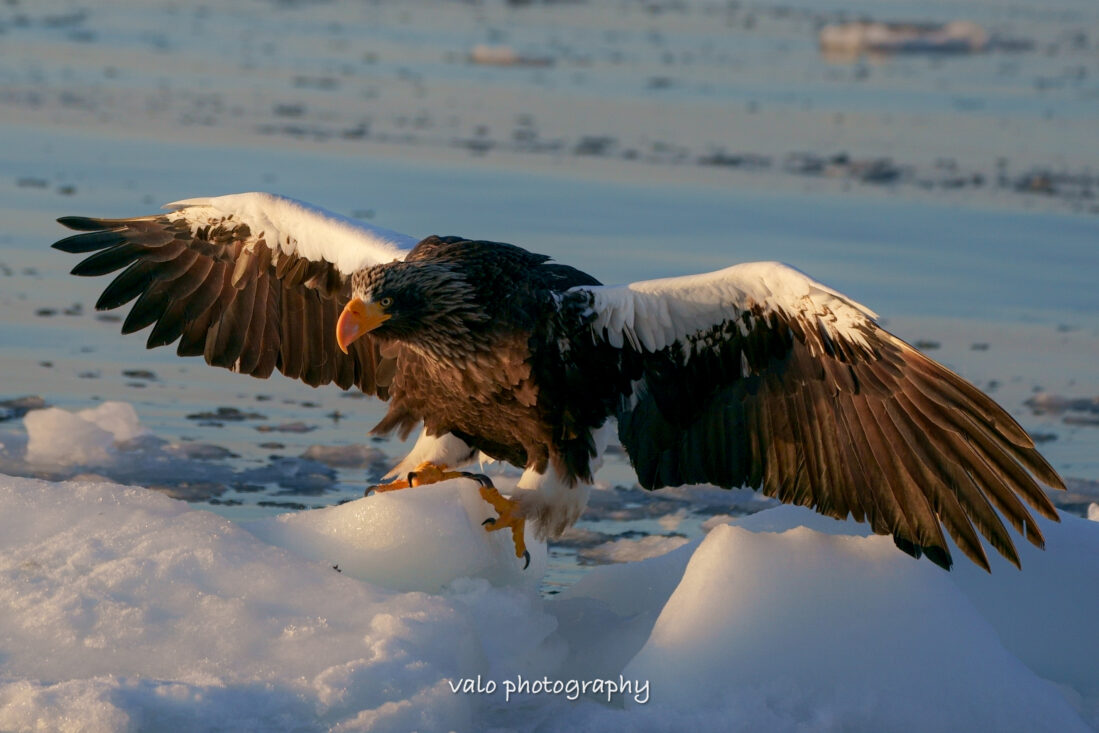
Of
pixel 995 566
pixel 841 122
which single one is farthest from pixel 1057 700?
pixel 841 122

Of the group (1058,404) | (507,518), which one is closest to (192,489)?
(507,518)

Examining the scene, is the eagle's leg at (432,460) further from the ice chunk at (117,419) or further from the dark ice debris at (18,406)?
the dark ice debris at (18,406)

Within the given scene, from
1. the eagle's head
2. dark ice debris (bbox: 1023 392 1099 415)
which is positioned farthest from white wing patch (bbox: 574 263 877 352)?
dark ice debris (bbox: 1023 392 1099 415)

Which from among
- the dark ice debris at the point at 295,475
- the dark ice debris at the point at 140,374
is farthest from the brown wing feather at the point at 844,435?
the dark ice debris at the point at 140,374

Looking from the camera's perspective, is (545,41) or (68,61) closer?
(68,61)

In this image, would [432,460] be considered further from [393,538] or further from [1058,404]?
[1058,404]

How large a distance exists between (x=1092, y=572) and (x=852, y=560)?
762 mm

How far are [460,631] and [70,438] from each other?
8.20ft

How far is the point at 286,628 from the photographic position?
4.25 metres

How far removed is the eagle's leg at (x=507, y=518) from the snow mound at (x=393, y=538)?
0.12 m

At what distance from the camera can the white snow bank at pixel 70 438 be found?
20.4 feet

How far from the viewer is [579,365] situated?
16.6 feet

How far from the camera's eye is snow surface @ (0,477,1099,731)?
4.05 m

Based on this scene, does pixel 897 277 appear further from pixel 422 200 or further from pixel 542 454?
pixel 542 454
